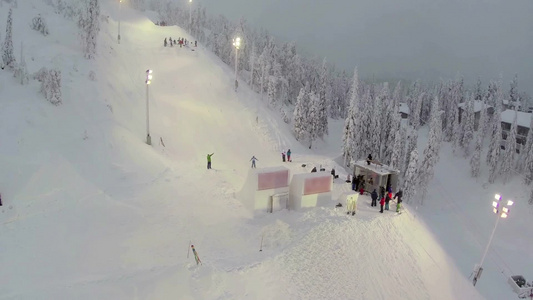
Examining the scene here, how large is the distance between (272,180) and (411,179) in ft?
98.3

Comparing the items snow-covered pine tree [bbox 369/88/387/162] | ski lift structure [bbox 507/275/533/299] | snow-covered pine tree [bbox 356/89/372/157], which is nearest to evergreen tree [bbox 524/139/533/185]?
snow-covered pine tree [bbox 369/88/387/162]

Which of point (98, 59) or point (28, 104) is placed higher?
point (98, 59)

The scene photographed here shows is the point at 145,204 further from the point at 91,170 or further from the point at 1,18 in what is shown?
the point at 1,18

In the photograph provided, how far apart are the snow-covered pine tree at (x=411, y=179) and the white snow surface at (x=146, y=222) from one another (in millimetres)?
12682

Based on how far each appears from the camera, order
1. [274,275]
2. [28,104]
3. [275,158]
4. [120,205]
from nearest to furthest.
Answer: [274,275]
[120,205]
[28,104]
[275,158]

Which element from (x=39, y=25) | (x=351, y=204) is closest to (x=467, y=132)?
(x=351, y=204)

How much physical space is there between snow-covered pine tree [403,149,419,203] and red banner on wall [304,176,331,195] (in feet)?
84.2

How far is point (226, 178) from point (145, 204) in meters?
7.19

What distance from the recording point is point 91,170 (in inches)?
739

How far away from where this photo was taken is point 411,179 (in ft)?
148

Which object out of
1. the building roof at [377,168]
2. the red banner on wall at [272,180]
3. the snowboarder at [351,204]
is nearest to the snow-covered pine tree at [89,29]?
the red banner on wall at [272,180]

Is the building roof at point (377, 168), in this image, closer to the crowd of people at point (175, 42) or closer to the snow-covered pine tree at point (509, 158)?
the crowd of people at point (175, 42)

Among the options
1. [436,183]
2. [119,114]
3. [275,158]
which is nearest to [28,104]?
[119,114]

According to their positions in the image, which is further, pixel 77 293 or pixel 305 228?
pixel 305 228
